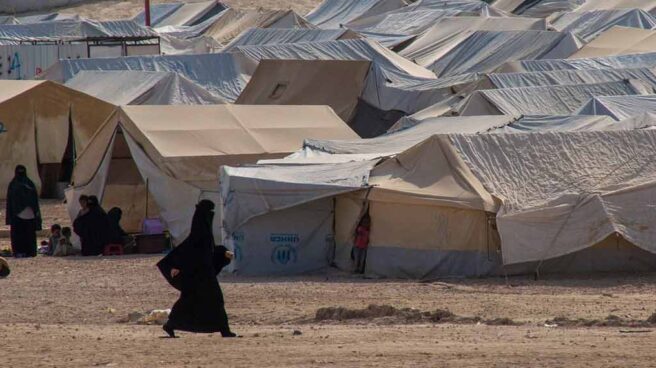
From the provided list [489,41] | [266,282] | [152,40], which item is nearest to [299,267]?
[266,282]

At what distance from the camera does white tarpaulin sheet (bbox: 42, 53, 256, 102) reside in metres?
31.3

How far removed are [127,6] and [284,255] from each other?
134 feet

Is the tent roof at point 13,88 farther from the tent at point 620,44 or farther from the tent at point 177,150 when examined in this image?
the tent at point 620,44

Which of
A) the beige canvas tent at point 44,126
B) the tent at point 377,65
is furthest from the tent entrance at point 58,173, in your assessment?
the tent at point 377,65

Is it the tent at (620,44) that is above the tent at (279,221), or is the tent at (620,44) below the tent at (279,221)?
above

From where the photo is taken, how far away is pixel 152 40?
134ft

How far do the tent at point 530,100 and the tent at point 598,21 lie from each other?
41.0ft

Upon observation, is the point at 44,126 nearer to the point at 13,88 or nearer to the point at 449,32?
the point at 13,88

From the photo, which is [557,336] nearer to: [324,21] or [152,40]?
[152,40]

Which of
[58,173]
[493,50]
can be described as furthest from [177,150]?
[493,50]

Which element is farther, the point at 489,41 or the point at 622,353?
the point at 489,41

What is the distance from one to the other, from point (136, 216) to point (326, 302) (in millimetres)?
6687

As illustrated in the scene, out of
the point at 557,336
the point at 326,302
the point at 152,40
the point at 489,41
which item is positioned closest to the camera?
the point at 557,336

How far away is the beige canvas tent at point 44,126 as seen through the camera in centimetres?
2466
